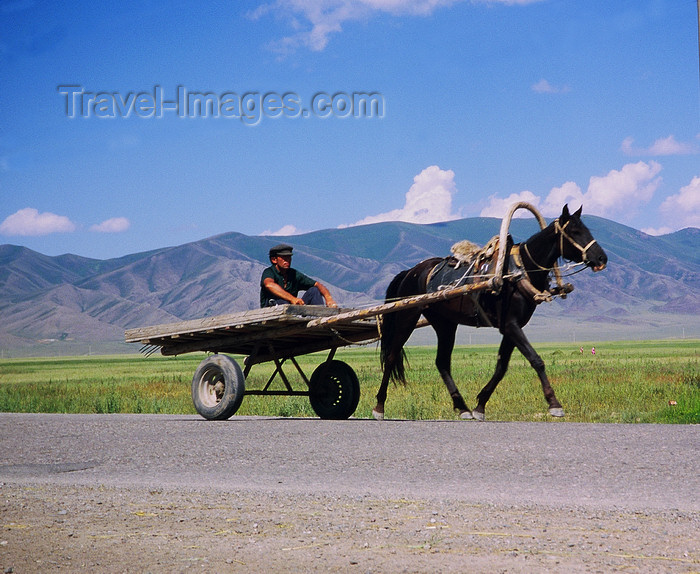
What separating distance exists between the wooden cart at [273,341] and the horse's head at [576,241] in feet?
3.98

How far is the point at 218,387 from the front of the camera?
1505cm

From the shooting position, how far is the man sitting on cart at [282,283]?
46.8 feet

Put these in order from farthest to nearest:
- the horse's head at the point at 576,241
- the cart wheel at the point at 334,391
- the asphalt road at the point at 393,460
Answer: the cart wheel at the point at 334,391, the horse's head at the point at 576,241, the asphalt road at the point at 393,460

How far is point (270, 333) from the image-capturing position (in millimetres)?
14234

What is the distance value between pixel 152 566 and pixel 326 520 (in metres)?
1.57

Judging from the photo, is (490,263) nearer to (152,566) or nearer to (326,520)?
(326,520)

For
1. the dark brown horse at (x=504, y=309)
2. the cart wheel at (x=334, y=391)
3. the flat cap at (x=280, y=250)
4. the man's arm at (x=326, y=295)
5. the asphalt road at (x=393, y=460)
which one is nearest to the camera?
the asphalt road at (x=393, y=460)

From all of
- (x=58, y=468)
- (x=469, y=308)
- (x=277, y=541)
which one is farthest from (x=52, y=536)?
(x=469, y=308)

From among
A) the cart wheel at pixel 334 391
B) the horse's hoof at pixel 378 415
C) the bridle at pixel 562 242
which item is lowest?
the horse's hoof at pixel 378 415

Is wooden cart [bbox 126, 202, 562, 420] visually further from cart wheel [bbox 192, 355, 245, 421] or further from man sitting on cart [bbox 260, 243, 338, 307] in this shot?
man sitting on cart [bbox 260, 243, 338, 307]

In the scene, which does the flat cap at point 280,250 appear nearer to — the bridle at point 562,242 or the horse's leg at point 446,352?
the horse's leg at point 446,352

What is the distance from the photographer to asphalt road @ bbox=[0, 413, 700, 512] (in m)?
8.37

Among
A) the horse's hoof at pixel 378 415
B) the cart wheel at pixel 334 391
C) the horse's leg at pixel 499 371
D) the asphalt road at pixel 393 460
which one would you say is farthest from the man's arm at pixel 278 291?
the horse's leg at pixel 499 371

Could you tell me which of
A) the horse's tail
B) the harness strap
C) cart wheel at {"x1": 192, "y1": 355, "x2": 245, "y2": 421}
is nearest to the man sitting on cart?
cart wheel at {"x1": 192, "y1": 355, "x2": 245, "y2": 421}
